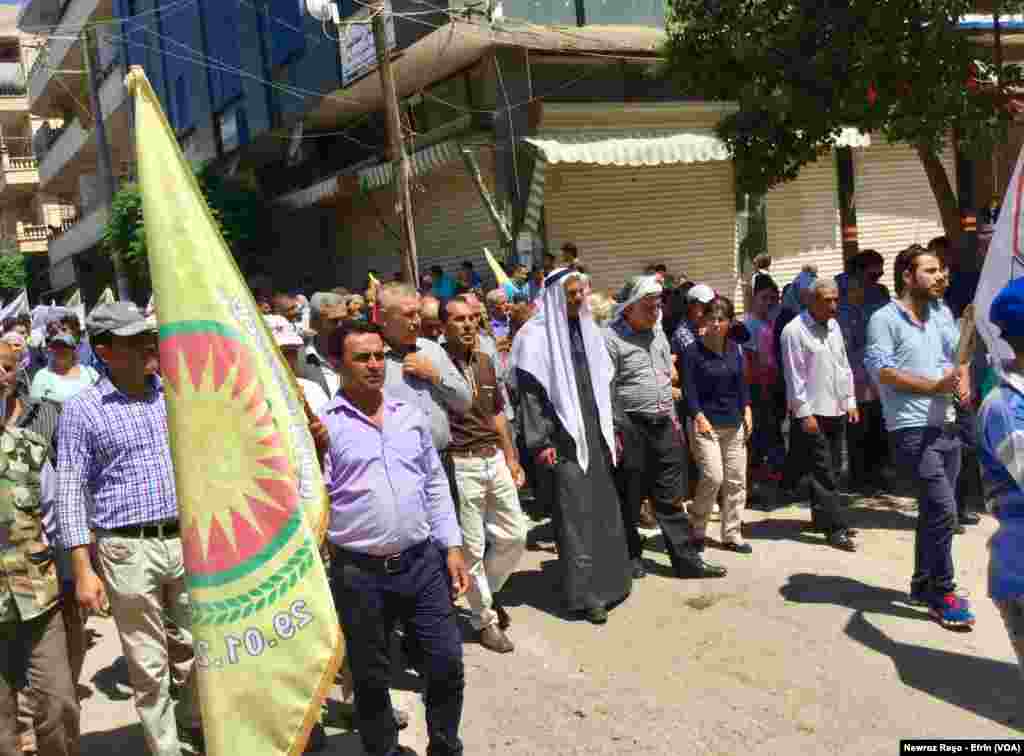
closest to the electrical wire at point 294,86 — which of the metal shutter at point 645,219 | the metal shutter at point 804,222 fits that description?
the metal shutter at point 645,219

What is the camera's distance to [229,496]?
286 centimetres

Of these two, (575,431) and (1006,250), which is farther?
(575,431)

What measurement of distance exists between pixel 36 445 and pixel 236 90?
20.7 metres

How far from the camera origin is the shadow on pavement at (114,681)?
545 centimetres

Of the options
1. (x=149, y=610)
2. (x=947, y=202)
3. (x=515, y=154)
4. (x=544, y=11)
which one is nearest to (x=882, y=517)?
(x=947, y=202)

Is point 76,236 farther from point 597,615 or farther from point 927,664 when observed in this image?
point 927,664

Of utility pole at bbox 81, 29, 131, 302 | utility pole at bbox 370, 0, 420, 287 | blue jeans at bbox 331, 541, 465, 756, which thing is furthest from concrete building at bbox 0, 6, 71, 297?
blue jeans at bbox 331, 541, 465, 756

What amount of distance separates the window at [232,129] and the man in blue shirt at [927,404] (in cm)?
1935

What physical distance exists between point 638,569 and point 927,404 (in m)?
2.17

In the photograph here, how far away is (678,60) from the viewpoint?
9.71m

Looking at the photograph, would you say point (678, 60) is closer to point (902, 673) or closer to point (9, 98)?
point (902, 673)

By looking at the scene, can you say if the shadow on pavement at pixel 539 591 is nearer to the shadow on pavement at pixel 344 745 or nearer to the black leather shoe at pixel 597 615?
the black leather shoe at pixel 597 615

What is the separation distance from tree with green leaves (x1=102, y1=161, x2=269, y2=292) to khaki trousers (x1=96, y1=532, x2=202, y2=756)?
58.3 ft

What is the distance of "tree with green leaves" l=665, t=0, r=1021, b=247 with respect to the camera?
8062 millimetres
